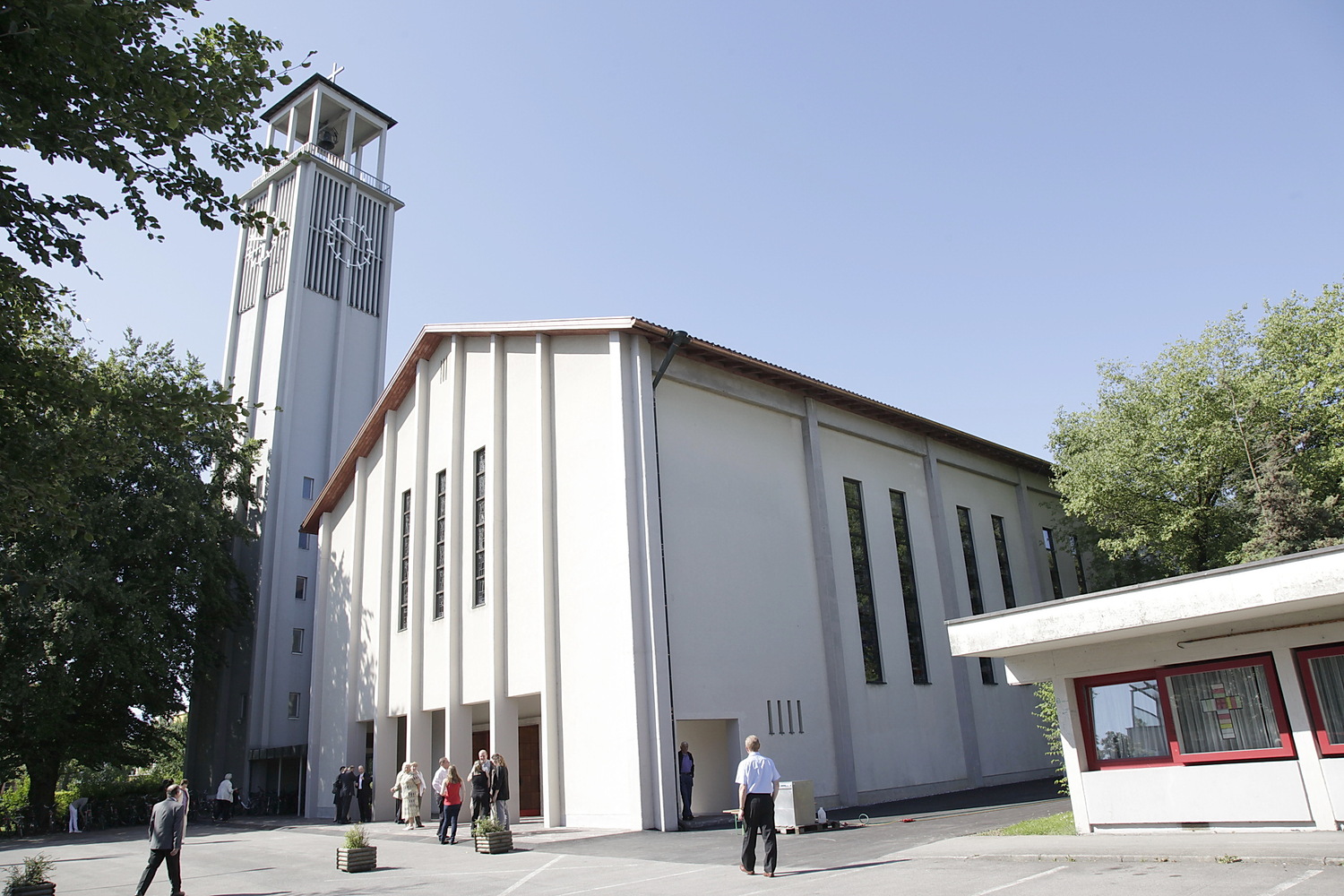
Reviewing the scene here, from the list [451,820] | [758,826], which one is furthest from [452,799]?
[758,826]

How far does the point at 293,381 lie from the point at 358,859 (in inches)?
1027

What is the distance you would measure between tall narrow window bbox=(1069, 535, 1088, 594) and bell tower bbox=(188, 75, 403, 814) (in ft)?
87.9

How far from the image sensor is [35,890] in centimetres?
1015

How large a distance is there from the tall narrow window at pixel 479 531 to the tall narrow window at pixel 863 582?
891 centimetres

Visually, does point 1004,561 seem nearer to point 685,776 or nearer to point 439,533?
point 685,776

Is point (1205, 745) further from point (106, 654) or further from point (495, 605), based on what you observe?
point (106, 654)

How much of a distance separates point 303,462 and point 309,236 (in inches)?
377

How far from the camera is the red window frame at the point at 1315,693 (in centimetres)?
991

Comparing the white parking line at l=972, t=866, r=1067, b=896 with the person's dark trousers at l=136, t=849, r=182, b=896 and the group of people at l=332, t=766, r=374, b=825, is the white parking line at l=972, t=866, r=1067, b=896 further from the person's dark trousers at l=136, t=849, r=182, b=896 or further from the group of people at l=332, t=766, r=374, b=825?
the group of people at l=332, t=766, r=374, b=825

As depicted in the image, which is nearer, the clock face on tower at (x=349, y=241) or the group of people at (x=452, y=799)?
the group of people at (x=452, y=799)

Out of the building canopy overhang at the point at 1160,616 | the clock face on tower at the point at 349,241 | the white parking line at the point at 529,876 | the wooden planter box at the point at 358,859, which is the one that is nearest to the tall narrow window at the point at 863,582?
the building canopy overhang at the point at 1160,616

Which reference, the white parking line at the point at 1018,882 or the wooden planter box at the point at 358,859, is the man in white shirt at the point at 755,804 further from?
the wooden planter box at the point at 358,859

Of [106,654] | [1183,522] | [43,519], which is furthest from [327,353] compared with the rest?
[1183,522]

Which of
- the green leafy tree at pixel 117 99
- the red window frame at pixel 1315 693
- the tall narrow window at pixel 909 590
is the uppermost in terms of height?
the green leafy tree at pixel 117 99
